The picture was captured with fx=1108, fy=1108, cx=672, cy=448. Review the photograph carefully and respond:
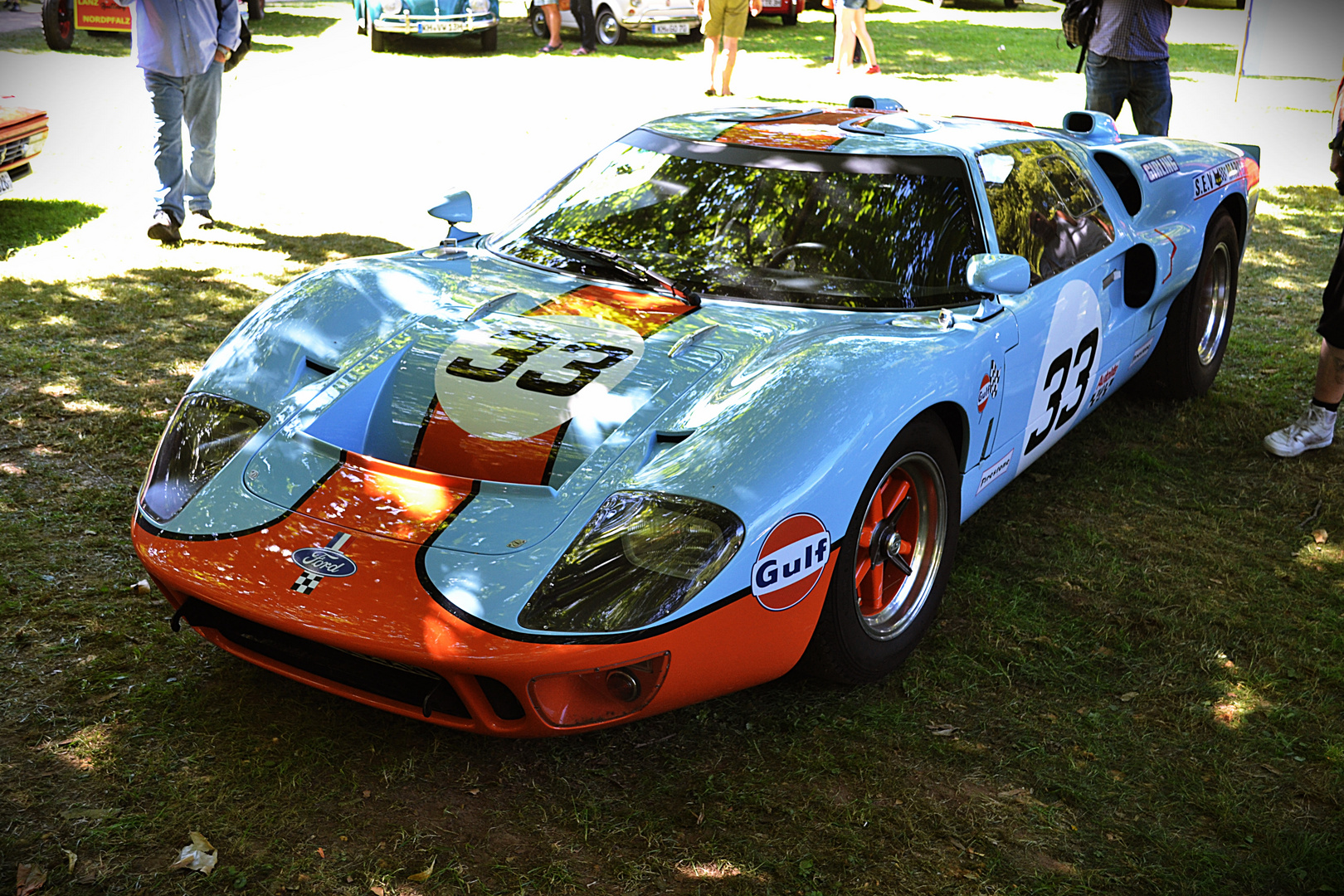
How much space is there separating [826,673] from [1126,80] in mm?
4786

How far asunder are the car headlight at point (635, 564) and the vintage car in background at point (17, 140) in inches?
241

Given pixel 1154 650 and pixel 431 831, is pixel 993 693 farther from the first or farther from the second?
pixel 431 831

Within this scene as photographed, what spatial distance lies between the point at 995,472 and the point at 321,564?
6.14ft

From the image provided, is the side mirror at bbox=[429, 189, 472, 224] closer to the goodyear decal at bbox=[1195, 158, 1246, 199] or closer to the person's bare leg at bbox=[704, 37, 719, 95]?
the goodyear decal at bbox=[1195, 158, 1246, 199]

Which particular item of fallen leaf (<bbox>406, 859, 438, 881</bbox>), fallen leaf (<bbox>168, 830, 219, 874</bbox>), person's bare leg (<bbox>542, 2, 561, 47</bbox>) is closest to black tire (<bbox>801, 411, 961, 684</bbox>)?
fallen leaf (<bbox>406, 859, 438, 881</bbox>)

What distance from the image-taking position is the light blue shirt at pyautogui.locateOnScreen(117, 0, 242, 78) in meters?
6.23

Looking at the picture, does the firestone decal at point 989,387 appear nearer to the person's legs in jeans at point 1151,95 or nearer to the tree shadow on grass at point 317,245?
the person's legs in jeans at point 1151,95

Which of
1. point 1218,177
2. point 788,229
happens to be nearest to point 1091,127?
point 1218,177

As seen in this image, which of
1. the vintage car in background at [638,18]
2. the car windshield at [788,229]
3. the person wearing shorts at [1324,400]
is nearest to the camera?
the car windshield at [788,229]

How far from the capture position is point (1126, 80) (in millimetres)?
6062

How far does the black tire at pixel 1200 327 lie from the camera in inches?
174

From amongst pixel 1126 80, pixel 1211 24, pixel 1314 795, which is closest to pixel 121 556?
pixel 1314 795

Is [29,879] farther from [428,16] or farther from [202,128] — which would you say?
[428,16]

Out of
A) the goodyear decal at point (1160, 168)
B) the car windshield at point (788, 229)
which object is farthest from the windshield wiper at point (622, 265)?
the goodyear decal at point (1160, 168)
